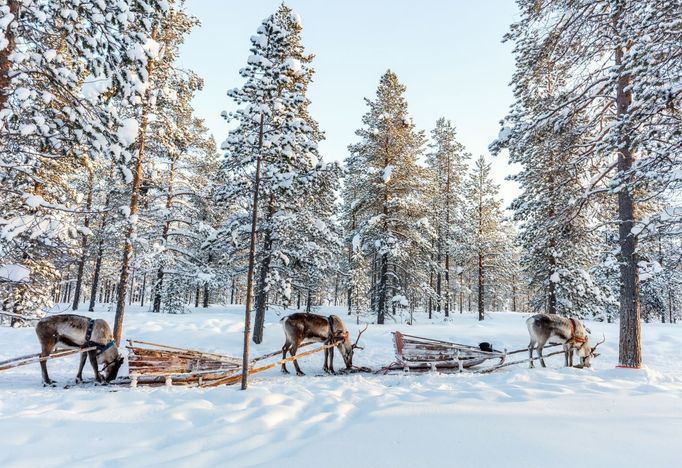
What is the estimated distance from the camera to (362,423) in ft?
17.9

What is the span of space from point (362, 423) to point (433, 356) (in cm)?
652

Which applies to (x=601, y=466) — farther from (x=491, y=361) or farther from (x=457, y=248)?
(x=457, y=248)

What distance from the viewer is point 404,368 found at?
11.0 m

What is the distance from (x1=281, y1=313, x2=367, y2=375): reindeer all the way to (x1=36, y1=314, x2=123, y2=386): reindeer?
482cm

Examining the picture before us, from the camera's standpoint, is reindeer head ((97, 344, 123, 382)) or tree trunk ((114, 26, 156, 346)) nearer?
reindeer head ((97, 344, 123, 382))

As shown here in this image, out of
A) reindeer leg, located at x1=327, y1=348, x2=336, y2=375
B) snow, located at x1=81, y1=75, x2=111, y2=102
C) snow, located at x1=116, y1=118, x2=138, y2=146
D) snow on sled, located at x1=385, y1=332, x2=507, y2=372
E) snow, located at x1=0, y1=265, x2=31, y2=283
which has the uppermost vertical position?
snow, located at x1=81, y1=75, x2=111, y2=102

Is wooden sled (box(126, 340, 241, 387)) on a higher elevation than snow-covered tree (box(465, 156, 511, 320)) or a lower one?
lower

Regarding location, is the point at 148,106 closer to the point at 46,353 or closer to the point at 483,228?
the point at 46,353

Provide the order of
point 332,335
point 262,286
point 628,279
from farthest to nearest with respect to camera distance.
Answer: point 262,286 → point 332,335 → point 628,279

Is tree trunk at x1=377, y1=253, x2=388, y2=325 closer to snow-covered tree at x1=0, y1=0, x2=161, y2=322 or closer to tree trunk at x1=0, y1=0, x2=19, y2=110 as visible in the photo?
snow-covered tree at x1=0, y1=0, x2=161, y2=322

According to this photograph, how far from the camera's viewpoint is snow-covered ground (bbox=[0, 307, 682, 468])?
4234 millimetres

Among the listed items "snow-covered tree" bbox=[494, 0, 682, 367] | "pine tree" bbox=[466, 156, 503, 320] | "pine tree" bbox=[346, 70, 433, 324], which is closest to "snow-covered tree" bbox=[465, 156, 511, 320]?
"pine tree" bbox=[466, 156, 503, 320]

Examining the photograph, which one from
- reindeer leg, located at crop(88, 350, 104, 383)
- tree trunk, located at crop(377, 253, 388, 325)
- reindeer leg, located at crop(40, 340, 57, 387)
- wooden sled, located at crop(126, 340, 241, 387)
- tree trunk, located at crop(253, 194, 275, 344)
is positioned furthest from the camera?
tree trunk, located at crop(377, 253, 388, 325)

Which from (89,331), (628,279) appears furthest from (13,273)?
(628,279)
